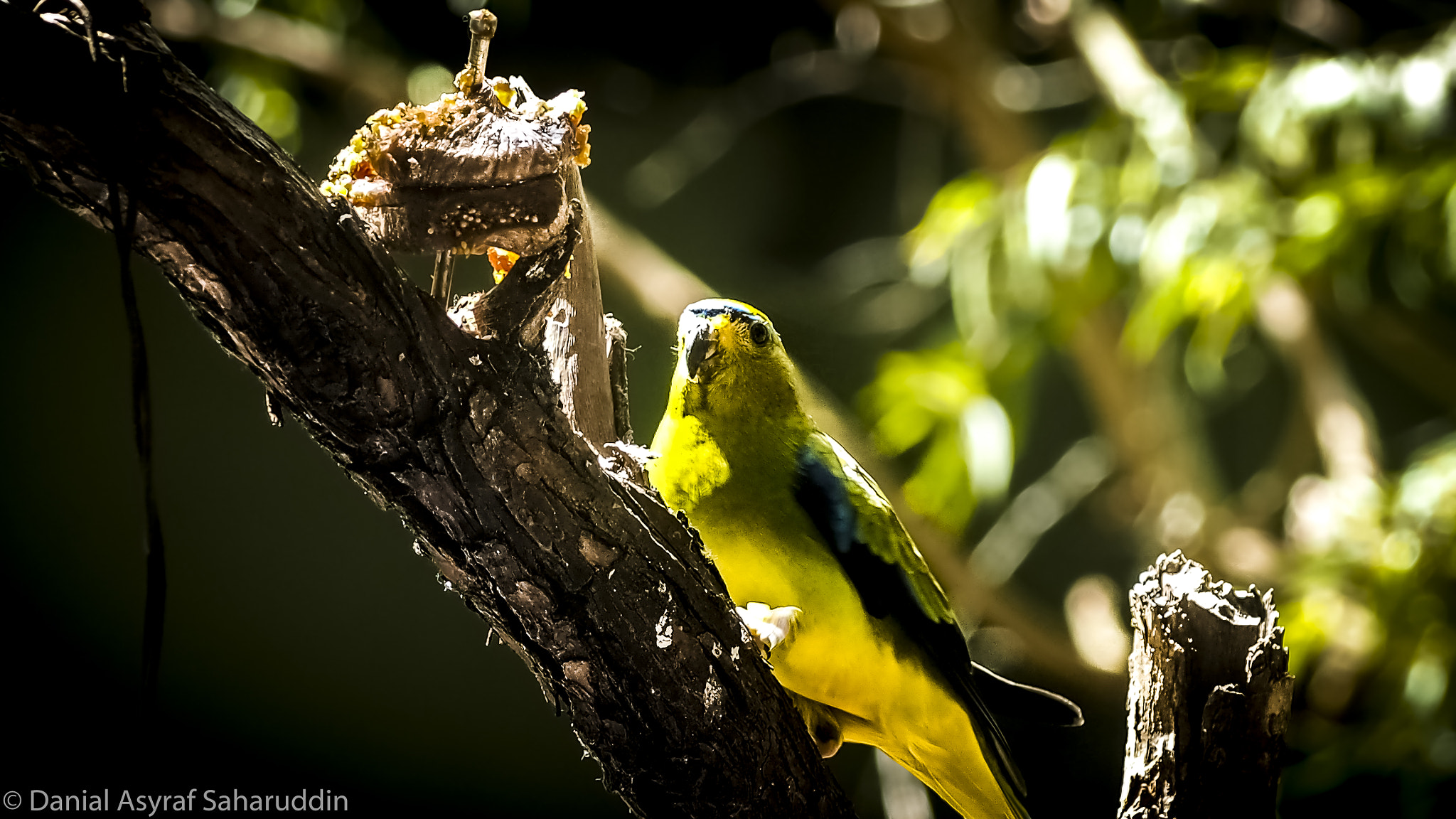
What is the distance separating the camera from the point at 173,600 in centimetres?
252

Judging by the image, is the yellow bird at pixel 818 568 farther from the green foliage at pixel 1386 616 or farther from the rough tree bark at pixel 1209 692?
the green foliage at pixel 1386 616

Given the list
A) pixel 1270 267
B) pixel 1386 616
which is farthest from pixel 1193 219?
pixel 1386 616

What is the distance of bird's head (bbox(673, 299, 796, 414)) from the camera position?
1.12 m

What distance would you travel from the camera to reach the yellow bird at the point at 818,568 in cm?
109

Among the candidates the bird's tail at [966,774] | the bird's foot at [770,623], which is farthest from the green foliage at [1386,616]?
the bird's foot at [770,623]

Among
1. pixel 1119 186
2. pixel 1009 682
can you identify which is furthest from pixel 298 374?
pixel 1119 186

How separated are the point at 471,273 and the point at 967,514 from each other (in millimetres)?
1428

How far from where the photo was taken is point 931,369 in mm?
2141

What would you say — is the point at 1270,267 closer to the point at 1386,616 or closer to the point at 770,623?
the point at 1386,616

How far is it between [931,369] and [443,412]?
1.58 m

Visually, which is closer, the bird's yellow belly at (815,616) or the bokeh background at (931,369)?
the bird's yellow belly at (815,616)

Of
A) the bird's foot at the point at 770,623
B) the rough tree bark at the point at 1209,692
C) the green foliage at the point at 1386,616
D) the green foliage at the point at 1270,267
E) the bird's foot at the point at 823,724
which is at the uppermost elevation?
the green foliage at the point at 1270,267

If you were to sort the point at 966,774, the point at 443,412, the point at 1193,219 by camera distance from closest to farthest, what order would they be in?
the point at 443,412
the point at 966,774
the point at 1193,219

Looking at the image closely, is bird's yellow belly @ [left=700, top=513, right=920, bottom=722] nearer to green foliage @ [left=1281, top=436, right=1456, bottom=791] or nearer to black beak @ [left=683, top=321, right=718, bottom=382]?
black beak @ [left=683, top=321, right=718, bottom=382]
